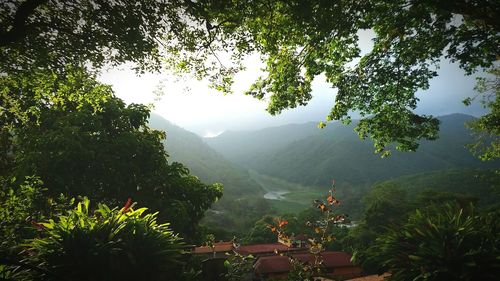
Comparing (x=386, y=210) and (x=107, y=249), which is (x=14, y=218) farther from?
(x=386, y=210)

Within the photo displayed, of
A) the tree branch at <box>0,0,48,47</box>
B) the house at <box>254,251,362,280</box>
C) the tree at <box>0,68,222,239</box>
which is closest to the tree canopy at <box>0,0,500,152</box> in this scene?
the tree branch at <box>0,0,48,47</box>

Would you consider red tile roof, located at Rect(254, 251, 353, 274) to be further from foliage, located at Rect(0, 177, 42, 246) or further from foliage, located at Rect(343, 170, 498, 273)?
foliage, located at Rect(0, 177, 42, 246)

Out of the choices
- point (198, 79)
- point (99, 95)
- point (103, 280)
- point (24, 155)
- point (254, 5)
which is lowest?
point (103, 280)

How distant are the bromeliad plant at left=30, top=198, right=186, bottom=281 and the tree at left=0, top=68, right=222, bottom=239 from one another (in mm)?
7600

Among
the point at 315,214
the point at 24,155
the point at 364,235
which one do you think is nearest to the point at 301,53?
the point at 24,155

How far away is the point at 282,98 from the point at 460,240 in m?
7.10

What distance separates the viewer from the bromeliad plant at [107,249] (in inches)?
233

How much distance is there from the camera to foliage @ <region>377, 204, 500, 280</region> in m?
7.75

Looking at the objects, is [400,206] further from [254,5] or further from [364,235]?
[254,5]

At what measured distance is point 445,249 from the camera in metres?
8.15

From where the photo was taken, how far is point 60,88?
32.1 ft

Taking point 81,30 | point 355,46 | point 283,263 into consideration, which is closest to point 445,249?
point 355,46

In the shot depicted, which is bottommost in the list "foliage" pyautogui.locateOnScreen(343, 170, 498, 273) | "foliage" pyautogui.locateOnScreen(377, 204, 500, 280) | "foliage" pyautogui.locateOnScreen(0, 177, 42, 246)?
"foliage" pyautogui.locateOnScreen(343, 170, 498, 273)

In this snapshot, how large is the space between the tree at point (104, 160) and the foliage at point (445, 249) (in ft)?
30.6
